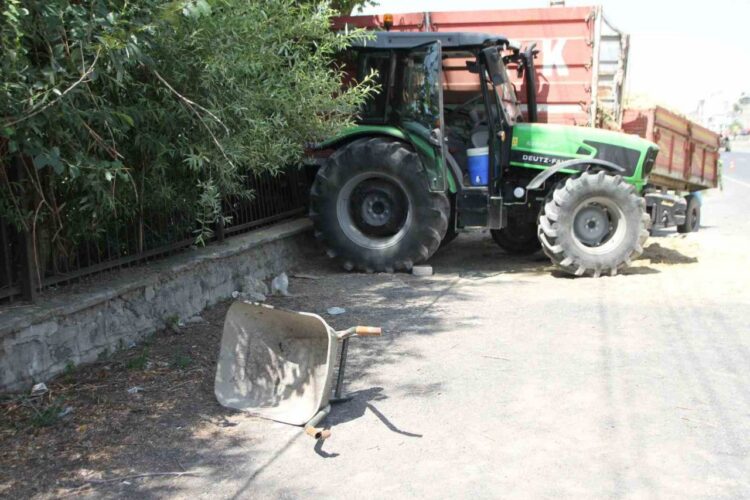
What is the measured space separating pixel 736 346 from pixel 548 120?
4337mm

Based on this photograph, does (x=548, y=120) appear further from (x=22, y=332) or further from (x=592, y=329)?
(x=22, y=332)

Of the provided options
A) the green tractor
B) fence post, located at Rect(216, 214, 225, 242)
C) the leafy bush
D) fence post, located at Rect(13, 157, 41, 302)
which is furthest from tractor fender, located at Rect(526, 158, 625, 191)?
fence post, located at Rect(13, 157, 41, 302)

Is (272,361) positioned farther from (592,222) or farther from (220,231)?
(592,222)

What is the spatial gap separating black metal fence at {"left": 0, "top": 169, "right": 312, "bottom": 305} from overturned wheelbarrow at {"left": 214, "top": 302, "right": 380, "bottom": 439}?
131cm

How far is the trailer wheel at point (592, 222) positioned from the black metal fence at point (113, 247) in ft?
Answer: 10.5

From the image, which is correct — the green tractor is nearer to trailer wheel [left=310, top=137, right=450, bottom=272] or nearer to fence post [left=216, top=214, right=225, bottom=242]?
trailer wheel [left=310, top=137, right=450, bottom=272]

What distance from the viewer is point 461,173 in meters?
8.12

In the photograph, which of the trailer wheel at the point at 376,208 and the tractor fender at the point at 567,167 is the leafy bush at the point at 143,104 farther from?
the tractor fender at the point at 567,167

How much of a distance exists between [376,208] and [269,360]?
3959 millimetres

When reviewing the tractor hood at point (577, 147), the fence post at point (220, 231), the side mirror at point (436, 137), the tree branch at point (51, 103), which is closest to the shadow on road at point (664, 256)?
the tractor hood at point (577, 147)

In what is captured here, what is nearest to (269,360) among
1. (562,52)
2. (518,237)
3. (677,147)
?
(518,237)

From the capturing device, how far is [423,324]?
6141mm

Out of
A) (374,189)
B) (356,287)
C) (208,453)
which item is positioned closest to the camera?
(208,453)

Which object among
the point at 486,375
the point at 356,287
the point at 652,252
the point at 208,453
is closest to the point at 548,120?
the point at 652,252
